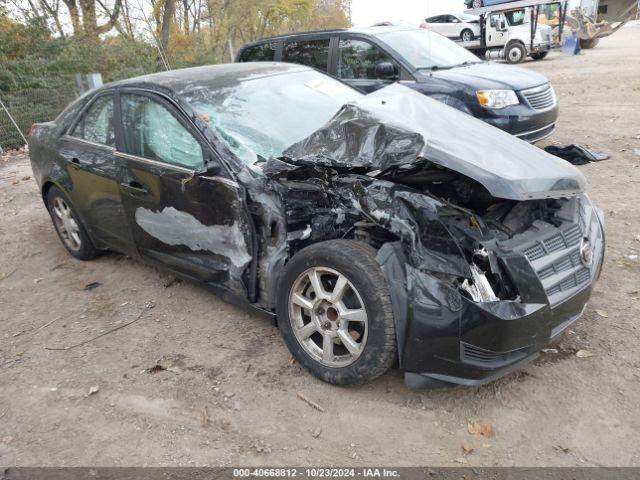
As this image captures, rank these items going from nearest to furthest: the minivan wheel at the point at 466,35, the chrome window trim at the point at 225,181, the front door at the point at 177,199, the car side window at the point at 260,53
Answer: the chrome window trim at the point at 225,181 < the front door at the point at 177,199 < the car side window at the point at 260,53 < the minivan wheel at the point at 466,35

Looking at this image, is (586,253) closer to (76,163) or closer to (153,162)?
(153,162)

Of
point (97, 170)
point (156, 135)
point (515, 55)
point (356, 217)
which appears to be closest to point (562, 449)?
point (356, 217)

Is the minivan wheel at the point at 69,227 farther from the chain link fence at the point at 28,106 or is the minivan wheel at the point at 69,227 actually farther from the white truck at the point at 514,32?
the white truck at the point at 514,32

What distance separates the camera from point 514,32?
2022 centimetres

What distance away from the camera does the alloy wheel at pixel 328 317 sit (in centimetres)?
262

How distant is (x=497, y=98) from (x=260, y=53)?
3.96 m

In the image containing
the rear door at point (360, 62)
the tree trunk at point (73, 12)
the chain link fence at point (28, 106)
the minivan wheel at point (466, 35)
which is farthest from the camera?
the minivan wheel at point (466, 35)

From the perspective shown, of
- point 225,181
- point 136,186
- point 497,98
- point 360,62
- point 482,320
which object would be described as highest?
point 360,62

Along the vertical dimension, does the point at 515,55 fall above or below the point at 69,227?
below

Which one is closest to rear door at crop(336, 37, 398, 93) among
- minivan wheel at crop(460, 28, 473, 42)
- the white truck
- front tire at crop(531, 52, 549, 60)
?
the white truck

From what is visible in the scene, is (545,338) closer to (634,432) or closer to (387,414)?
(634,432)

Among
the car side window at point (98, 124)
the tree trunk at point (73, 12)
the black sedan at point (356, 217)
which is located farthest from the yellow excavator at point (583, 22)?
the black sedan at point (356, 217)

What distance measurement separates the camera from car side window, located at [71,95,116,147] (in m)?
3.91

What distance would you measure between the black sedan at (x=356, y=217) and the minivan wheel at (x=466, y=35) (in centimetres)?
2256
